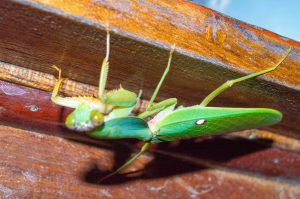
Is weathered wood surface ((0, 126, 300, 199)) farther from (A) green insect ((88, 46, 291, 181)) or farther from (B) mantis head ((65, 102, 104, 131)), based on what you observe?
(B) mantis head ((65, 102, 104, 131))

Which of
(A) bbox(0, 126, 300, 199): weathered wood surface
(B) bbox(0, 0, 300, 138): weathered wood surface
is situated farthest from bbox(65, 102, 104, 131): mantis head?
(A) bbox(0, 126, 300, 199): weathered wood surface

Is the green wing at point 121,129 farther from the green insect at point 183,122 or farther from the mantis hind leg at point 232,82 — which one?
the mantis hind leg at point 232,82

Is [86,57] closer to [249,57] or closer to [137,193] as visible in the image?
[249,57]

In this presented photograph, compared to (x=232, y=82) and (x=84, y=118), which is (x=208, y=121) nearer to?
(x=232, y=82)

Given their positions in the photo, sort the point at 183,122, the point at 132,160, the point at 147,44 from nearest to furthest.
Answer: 1. the point at 147,44
2. the point at 183,122
3. the point at 132,160

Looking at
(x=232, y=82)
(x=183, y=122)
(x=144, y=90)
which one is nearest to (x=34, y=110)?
(x=144, y=90)

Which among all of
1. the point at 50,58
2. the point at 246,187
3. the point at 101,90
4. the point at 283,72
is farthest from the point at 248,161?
the point at 50,58
